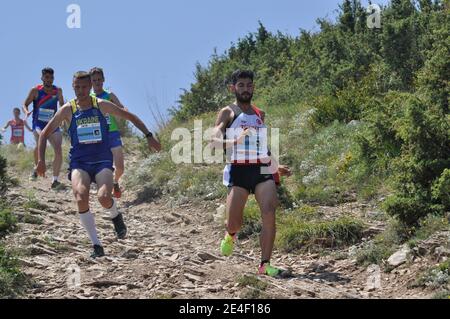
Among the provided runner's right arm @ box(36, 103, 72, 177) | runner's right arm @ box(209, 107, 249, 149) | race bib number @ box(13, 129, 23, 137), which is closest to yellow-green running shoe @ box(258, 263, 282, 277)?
runner's right arm @ box(209, 107, 249, 149)

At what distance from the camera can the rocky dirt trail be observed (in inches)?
300

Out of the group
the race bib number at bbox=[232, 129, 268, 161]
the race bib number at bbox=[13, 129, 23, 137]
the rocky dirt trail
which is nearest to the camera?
the rocky dirt trail

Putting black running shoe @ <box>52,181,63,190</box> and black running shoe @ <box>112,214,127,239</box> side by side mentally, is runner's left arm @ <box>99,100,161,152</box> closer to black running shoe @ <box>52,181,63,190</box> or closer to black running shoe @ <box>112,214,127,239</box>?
black running shoe @ <box>112,214,127,239</box>

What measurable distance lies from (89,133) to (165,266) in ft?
5.52

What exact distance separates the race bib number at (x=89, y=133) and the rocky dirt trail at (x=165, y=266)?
1217mm

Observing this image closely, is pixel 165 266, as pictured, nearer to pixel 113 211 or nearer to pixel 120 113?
pixel 113 211

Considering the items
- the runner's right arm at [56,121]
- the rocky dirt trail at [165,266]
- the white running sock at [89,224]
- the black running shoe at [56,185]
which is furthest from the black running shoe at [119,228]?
the black running shoe at [56,185]

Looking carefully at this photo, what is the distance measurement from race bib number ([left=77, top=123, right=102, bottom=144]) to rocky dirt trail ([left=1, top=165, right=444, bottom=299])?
1.22m

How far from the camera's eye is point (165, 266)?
8.55 m

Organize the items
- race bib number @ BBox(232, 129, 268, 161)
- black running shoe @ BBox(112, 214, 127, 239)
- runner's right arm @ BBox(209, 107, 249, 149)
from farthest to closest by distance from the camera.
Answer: black running shoe @ BBox(112, 214, 127, 239), race bib number @ BBox(232, 129, 268, 161), runner's right arm @ BBox(209, 107, 249, 149)

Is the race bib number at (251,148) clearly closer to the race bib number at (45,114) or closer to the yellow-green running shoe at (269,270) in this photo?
the yellow-green running shoe at (269,270)

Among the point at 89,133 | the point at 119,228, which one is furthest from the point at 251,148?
the point at 119,228
